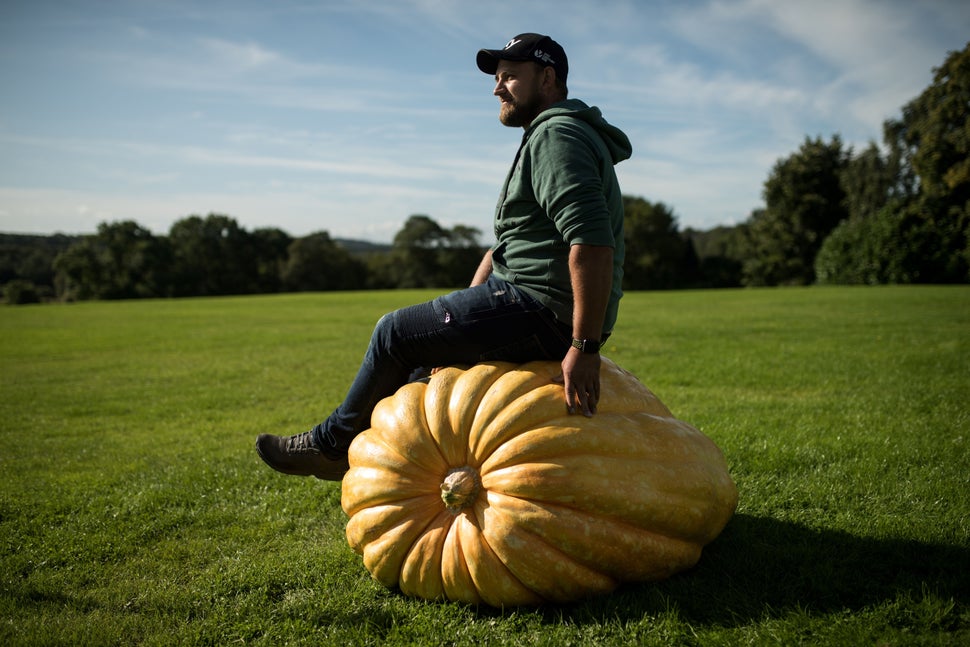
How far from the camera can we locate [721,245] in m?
95.0

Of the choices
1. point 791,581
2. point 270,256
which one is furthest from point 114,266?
point 791,581

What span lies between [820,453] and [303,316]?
2148 centimetres

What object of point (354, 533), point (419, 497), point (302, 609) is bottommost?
point (302, 609)

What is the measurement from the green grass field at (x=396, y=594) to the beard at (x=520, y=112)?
2.57 meters

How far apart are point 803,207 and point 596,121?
197 feet

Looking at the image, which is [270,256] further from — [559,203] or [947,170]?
[559,203]

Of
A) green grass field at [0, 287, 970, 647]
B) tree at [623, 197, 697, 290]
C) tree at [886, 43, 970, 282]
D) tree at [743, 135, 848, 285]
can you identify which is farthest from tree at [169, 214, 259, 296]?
green grass field at [0, 287, 970, 647]

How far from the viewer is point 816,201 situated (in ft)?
182

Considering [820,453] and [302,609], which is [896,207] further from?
[302,609]

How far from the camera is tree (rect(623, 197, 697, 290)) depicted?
69.2 m

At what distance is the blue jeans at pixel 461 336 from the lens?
3.33 m

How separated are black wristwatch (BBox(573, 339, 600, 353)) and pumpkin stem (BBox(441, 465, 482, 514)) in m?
0.80

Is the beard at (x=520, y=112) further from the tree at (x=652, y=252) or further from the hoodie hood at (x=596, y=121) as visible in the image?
the tree at (x=652, y=252)

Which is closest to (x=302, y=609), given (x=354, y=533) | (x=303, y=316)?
(x=354, y=533)
